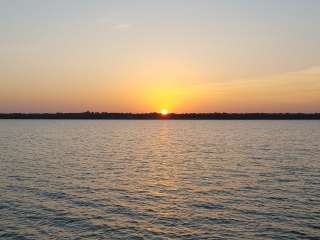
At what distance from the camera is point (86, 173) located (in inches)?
1953

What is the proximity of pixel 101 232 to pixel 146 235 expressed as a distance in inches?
114

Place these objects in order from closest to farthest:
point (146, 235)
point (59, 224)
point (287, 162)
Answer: point (146, 235) < point (59, 224) < point (287, 162)

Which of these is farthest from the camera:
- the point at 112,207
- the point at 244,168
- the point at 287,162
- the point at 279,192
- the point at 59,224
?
the point at 287,162

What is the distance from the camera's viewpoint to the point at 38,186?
3975cm

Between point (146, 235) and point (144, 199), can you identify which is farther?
point (144, 199)

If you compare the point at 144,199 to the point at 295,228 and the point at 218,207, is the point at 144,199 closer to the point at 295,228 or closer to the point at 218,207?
the point at 218,207

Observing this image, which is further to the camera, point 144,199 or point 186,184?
point 186,184

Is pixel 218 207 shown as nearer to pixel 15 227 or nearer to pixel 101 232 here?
pixel 101 232

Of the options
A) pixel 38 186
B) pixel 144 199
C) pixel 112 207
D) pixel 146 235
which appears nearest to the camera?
pixel 146 235

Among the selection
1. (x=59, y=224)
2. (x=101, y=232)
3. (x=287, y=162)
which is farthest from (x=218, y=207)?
(x=287, y=162)

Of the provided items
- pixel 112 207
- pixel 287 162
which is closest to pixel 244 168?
pixel 287 162

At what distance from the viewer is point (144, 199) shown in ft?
114

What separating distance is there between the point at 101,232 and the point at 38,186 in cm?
1664

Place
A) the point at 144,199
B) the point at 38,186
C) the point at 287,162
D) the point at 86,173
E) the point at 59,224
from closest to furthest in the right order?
the point at 59,224 < the point at 144,199 < the point at 38,186 < the point at 86,173 < the point at 287,162
